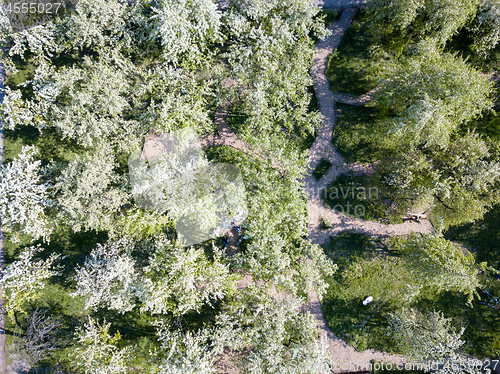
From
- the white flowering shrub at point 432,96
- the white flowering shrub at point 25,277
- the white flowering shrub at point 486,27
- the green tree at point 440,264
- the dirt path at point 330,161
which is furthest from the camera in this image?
the dirt path at point 330,161

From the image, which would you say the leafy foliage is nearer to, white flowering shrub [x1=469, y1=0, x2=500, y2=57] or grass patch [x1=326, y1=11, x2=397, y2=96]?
grass patch [x1=326, y1=11, x2=397, y2=96]

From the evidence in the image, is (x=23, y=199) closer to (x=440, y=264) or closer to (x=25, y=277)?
(x=25, y=277)

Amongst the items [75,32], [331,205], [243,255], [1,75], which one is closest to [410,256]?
[331,205]

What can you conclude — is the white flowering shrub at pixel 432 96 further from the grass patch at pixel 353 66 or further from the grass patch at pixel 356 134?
the grass patch at pixel 353 66

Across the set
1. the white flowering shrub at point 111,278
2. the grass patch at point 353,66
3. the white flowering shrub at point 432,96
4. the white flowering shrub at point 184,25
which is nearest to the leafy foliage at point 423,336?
the white flowering shrub at point 432,96

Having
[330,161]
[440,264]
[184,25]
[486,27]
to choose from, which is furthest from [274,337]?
[486,27]
